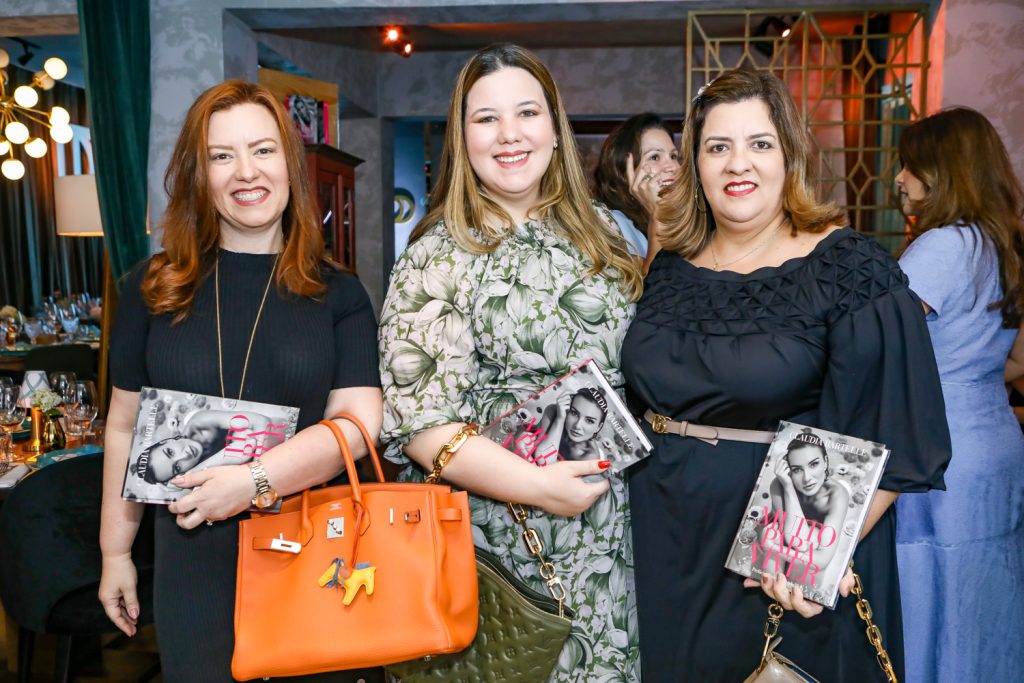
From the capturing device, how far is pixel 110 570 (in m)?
1.72

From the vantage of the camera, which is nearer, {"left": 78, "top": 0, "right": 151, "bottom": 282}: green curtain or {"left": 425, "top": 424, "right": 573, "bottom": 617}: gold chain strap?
{"left": 425, "top": 424, "right": 573, "bottom": 617}: gold chain strap

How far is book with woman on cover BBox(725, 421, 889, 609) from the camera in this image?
1413 mm

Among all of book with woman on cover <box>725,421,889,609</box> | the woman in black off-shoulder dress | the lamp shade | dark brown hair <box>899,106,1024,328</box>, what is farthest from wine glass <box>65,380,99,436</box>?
dark brown hair <box>899,106,1024,328</box>

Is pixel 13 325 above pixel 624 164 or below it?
below

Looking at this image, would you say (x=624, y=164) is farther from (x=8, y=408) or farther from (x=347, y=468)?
(x=8, y=408)

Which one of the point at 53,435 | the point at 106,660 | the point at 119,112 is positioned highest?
the point at 119,112

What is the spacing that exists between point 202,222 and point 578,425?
2.84ft

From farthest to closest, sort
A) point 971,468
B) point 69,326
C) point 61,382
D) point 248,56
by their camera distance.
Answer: point 69,326
point 248,56
point 61,382
point 971,468

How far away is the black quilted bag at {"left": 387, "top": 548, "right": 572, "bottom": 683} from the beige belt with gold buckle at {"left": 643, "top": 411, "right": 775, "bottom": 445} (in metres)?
0.40

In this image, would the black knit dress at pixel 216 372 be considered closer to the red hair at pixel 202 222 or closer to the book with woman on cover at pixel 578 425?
the red hair at pixel 202 222

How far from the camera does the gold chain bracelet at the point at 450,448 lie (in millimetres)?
1605

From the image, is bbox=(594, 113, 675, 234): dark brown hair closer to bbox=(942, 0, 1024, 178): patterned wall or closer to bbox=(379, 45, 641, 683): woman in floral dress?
bbox=(379, 45, 641, 683): woman in floral dress

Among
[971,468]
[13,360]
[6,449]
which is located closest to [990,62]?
[971,468]

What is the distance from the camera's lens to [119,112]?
14.9 feet
